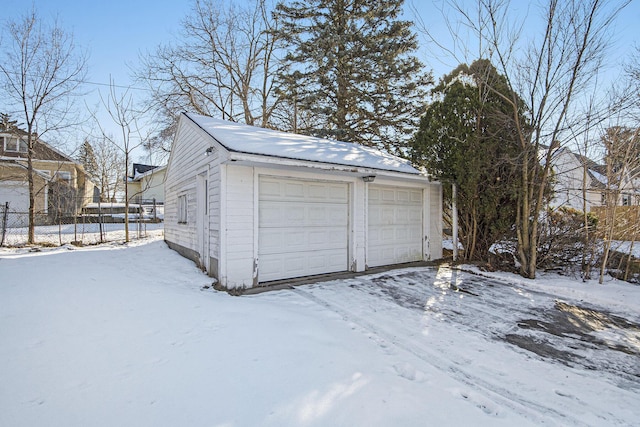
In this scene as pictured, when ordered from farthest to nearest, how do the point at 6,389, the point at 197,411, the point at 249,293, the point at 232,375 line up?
the point at 249,293 → the point at 232,375 → the point at 6,389 → the point at 197,411

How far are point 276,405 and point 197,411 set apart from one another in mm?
562

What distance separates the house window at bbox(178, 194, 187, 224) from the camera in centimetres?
860

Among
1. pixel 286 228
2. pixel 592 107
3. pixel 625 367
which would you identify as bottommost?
pixel 625 367

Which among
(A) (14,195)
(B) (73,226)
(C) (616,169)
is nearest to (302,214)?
(C) (616,169)

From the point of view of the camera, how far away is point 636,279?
6234 millimetres

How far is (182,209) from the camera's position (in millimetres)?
8930

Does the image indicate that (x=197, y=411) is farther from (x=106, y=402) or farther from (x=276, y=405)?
(x=106, y=402)

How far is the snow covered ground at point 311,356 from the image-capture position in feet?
7.41

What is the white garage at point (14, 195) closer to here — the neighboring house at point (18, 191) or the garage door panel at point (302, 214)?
the neighboring house at point (18, 191)

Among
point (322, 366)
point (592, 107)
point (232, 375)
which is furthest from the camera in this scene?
point (592, 107)

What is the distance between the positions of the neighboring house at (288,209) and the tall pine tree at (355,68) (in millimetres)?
7138

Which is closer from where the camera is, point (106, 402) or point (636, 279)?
point (106, 402)

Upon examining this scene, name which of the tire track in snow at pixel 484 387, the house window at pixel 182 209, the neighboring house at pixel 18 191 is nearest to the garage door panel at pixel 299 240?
the tire track in snow at pixel 484 387

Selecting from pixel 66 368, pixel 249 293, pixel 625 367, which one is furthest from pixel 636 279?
pixel 66 368
